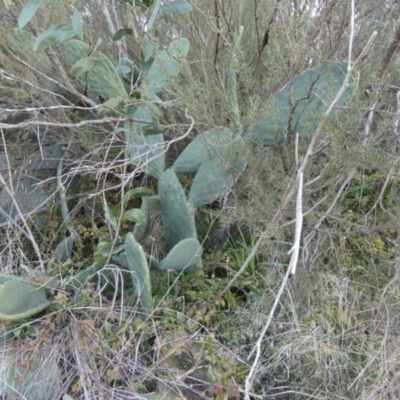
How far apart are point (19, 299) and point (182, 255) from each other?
0.61 metres

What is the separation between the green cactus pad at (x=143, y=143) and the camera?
187 cm

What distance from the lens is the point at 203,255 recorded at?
6.80ft

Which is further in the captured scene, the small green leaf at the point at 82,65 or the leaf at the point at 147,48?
the leaf at the point at 147,48

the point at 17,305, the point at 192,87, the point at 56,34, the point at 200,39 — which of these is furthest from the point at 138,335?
the point at 200,39

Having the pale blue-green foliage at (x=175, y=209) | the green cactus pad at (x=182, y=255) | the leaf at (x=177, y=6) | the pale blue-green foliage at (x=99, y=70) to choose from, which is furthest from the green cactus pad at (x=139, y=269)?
the leaf at (x=177, y=6)

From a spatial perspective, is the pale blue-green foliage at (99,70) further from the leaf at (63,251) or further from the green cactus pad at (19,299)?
the green cactus pad at (19,299)

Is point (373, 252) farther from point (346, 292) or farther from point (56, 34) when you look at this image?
point (56, 34)

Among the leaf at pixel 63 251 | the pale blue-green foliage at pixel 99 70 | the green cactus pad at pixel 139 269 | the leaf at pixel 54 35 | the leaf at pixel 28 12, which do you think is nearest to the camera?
the leaf at pixel 28 12

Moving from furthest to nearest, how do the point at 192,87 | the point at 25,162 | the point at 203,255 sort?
the point at 25,162, the point at 203,255, the point at 192,87

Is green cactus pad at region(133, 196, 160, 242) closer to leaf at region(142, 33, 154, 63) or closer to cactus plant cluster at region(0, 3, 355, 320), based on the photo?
cactus plant cluster at region(0, 3, 355, 320)

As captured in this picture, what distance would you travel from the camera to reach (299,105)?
76.9 inches

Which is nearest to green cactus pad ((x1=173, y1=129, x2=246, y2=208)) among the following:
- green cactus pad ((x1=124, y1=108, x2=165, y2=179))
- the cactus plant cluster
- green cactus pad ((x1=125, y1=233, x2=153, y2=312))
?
the cactus plant cluster

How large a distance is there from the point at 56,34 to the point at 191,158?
71cm

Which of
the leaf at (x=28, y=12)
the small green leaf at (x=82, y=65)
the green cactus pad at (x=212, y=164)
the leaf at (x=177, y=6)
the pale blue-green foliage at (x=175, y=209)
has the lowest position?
the pale blue-green foliage at (x=175, y=209)
